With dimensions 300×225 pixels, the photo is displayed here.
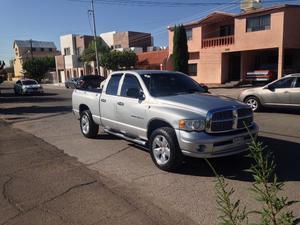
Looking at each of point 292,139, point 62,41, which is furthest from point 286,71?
point 62,41

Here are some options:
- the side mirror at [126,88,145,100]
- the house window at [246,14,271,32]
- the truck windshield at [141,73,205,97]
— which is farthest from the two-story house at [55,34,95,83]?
the side mirror at [126,88,145,100]

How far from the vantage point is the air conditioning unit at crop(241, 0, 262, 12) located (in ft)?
99.7

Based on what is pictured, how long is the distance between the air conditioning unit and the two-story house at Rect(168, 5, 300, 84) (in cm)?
143

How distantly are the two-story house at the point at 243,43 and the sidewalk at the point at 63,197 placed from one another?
2311cm

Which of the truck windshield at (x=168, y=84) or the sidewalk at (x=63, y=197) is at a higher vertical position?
the truck windshield at (x=168, y=84)

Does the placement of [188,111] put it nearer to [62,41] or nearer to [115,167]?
[115,167]

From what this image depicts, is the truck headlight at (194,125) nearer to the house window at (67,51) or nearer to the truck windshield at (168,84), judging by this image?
the truck windshield at (168,84)

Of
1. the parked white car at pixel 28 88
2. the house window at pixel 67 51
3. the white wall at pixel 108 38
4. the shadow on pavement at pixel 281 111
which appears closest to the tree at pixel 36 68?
the house window at pixel 67 51

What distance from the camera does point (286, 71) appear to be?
1074 inches

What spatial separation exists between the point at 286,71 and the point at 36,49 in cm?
8680

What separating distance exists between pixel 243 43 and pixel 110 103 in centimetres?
2346

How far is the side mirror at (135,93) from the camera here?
23.0 ft

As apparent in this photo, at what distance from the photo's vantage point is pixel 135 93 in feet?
23.5

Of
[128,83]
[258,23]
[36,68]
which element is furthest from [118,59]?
[128,83]
